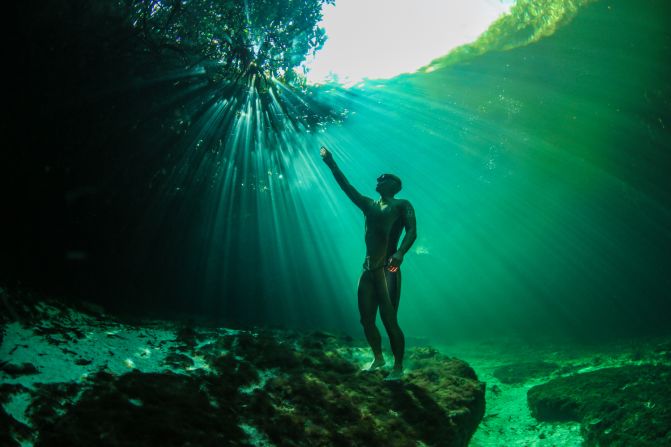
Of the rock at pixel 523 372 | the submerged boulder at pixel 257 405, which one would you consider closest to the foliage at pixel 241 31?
the submerged boulder at pixel 257 405

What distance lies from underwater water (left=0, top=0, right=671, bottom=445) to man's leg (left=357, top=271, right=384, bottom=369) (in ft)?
5.43

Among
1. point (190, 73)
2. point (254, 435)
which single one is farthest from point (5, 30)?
point (254, 435)

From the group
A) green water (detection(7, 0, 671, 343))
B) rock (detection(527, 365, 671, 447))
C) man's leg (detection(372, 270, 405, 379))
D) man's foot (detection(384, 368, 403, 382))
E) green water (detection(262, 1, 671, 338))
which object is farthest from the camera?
green water (detection(262, 1, 671, 338))

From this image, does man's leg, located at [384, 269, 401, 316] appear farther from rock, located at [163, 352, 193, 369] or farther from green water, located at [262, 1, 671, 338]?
green water, located at [262, 1, 671, 338]

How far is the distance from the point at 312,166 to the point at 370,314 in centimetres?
2432

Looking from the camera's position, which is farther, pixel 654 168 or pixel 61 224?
pixel 654 168

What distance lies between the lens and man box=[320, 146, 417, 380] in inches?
135

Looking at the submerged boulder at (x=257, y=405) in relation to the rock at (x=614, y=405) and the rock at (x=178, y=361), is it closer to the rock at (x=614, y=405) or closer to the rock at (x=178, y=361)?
the rock at (x=178, y=361)

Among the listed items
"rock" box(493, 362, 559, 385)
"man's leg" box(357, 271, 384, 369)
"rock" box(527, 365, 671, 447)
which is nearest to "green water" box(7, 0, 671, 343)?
"man's leg" box(357, 271, 384, 369)

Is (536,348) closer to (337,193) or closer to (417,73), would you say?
(417,73)

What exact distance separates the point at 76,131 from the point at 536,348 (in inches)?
771

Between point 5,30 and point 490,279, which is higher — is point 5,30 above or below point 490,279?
above

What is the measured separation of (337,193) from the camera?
4128 cm

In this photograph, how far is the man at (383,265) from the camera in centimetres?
342
